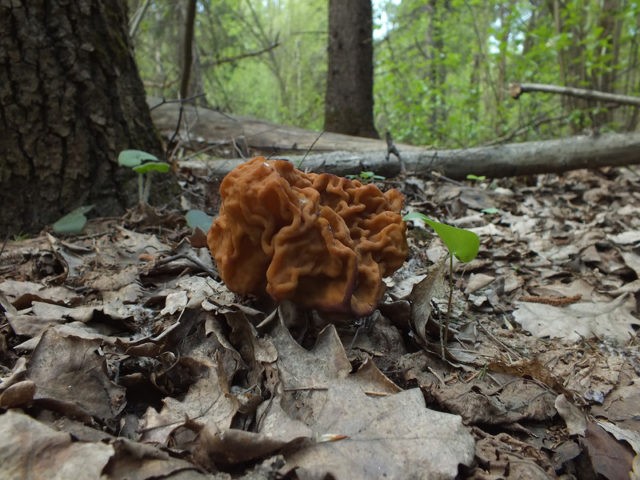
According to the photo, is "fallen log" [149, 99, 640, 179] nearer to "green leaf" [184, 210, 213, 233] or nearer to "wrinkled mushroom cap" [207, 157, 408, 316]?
"green leaf" [184, 210, 213, 233]

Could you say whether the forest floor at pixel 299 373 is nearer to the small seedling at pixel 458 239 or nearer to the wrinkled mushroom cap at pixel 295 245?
the wrinkled mushroom cap at pixel 295 245

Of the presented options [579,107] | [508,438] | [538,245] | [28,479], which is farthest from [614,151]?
[28,479]

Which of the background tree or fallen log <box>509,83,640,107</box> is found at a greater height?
the background tree

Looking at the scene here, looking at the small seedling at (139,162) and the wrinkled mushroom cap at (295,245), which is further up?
the small seedling at (139,162)

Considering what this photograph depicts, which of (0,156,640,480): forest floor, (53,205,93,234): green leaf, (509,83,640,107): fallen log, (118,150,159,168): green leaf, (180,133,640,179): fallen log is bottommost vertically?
(0,156,640,480): forest floor

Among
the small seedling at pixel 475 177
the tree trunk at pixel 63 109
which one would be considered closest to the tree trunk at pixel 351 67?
the small seedling at pixel 475 177

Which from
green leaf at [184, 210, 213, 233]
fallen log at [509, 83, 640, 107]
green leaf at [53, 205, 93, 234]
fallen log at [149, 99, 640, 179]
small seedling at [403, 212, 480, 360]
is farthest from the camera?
fallen log at [509, 83, 640, 107]

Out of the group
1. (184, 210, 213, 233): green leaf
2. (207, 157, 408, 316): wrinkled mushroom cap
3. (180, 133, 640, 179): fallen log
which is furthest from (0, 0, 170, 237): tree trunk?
(207, 157, 408, 316): wrinkled mushroom cap

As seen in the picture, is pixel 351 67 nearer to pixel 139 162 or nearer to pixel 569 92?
pixel 569 92
